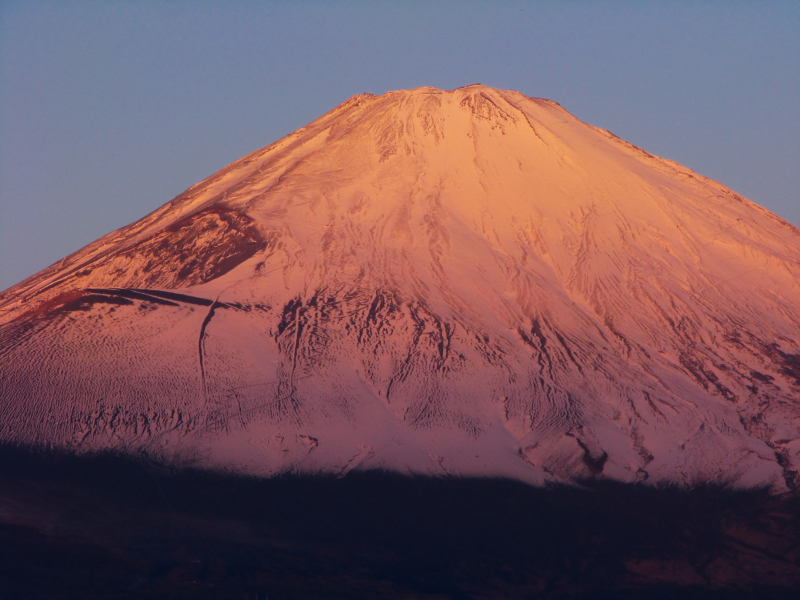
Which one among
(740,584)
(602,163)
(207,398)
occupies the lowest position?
(740,584)

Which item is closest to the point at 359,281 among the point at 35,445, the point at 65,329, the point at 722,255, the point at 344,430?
the point at 344,430

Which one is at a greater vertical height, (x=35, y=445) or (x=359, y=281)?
(x=359, y=281)

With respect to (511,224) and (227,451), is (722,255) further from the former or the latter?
(227,451)

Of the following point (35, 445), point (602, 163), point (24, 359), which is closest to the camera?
point (35, 445)

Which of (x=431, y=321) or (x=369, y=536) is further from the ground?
(x=431, y=321)

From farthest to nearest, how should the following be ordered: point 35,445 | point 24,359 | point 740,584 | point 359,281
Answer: point 359,281
point 24,359
point 35,445
point 740,584

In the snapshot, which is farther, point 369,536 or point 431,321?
point 431,321
